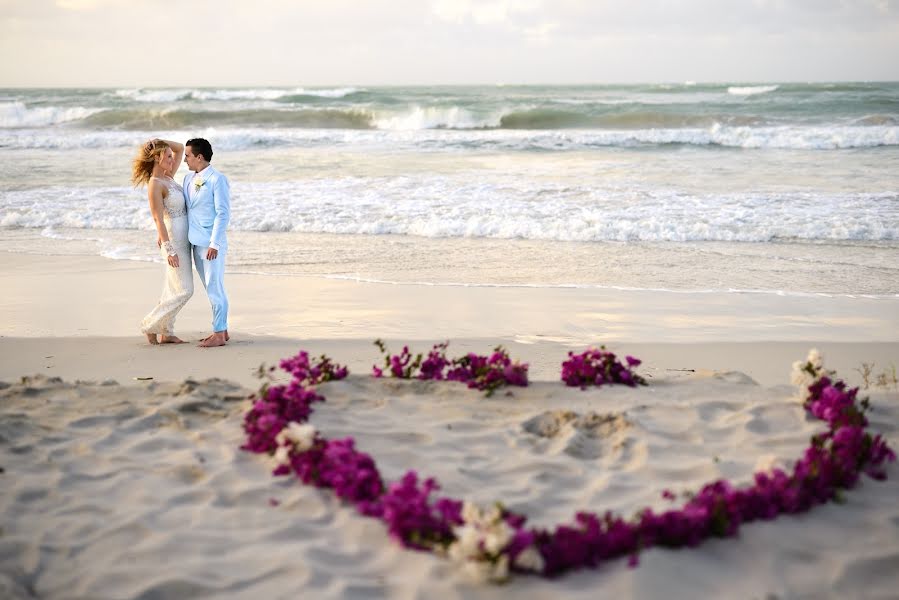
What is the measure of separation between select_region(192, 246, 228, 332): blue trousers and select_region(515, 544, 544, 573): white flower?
4298 mm

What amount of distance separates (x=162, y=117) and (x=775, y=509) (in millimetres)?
36060

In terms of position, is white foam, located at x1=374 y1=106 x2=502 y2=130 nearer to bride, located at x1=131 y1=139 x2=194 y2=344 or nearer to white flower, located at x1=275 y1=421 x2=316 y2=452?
bride, located at x1=131 y1=139 x2=194 y2=344

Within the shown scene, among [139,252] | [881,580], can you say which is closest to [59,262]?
[139,252]

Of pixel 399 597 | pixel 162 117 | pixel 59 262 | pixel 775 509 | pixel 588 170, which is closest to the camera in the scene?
pixel 399 597

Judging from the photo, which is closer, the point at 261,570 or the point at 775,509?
the point at 261,570

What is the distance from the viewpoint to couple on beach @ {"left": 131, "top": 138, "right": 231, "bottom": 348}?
6.86 m

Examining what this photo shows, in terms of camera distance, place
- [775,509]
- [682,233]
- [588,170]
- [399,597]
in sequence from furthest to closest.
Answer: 1. [588,170]
2. [682,233]
3. [775,509]
4. [399,597]

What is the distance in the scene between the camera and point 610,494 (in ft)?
12.8

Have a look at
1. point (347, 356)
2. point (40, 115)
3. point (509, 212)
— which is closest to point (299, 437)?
point (347, 356)

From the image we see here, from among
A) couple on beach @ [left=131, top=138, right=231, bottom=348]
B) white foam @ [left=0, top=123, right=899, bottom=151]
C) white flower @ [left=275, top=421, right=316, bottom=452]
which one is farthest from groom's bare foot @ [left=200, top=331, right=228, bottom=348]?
white foam @ [left=0, top=123, right=899, bottom=151]

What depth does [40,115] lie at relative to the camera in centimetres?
3847

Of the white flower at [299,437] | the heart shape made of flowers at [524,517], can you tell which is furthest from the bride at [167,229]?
the white flower at [299,437]

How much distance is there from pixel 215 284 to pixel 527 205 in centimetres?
775

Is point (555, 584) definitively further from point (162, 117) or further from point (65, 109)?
point (65, 109)
